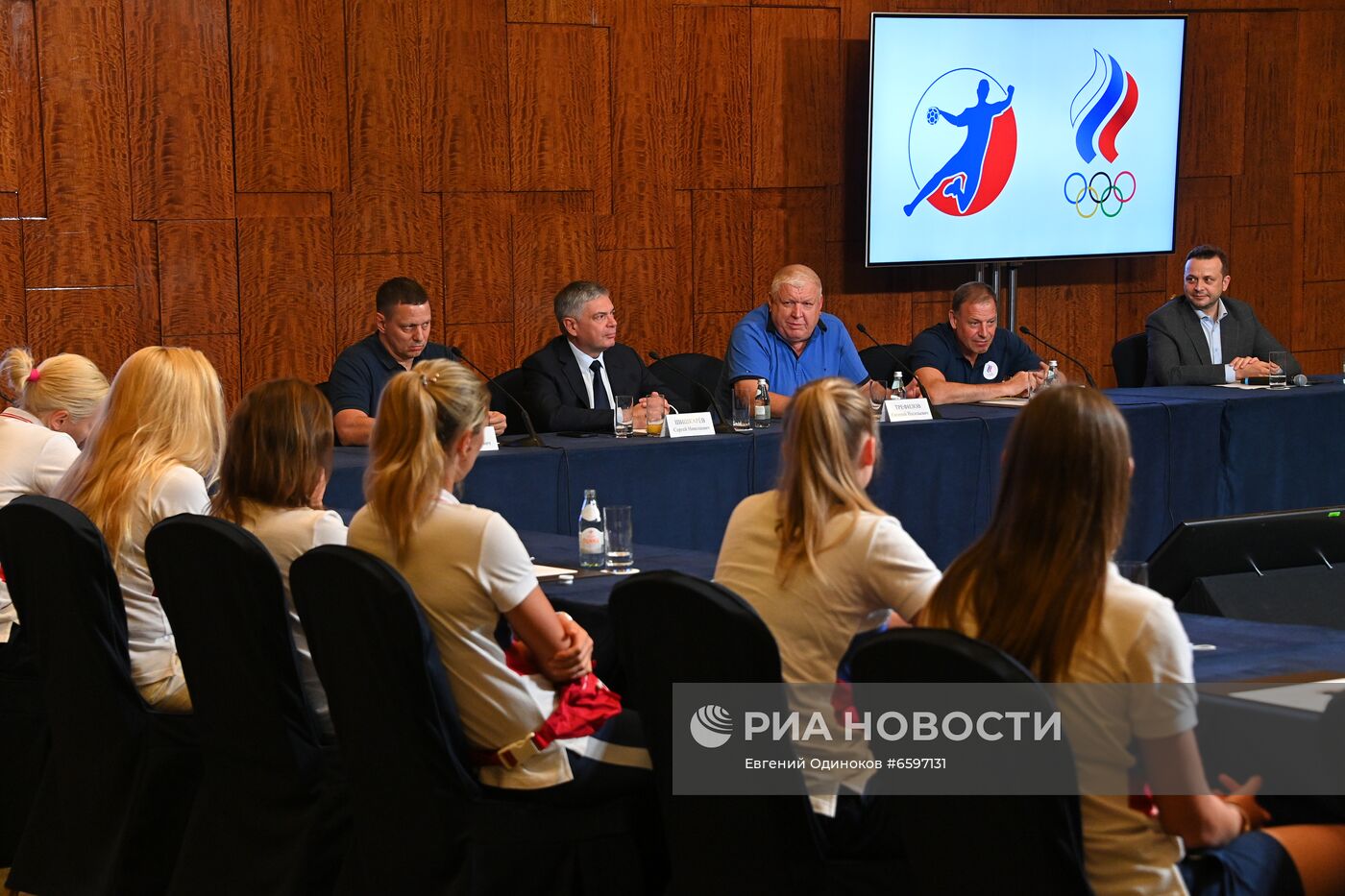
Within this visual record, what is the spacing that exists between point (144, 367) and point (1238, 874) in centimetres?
224

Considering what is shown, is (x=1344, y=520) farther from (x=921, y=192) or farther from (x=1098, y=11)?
(x=1098, y=11)

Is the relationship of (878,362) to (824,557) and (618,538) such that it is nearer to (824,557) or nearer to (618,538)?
(618,538)

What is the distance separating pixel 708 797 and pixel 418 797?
53 centimetres

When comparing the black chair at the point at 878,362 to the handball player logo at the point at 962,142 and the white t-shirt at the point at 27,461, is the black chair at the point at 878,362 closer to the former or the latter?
the handball player logo at the point at 962,142

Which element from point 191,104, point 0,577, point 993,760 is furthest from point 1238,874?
point 191,104

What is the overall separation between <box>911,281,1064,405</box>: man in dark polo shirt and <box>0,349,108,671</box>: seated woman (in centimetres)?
323

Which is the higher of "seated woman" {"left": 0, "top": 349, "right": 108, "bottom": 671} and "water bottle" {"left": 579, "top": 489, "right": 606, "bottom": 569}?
"seated woman" {"left": 0, "top": 349, "right": 108, "bottom": 671}

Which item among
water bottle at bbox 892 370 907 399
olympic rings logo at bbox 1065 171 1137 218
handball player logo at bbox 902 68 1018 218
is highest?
handball player logo at bbox 902 68 1018 218

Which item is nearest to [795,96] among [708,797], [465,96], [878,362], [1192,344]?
[878,362]

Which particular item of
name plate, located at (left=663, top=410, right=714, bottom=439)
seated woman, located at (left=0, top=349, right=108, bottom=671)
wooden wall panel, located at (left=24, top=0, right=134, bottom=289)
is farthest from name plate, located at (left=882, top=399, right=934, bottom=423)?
wooden wall panel, located at (left=24, top=0, right=134, bottom=289)

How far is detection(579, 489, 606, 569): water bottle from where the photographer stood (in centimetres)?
346

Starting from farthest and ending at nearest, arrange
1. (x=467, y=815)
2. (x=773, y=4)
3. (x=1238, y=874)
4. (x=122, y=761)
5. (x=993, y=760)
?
(x=773, y=4) → (x=122, y=761) → (x=467, y=815) → (x=1238, y=874) → (x=993, y=760)

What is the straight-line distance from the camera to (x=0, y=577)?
12.1 ft

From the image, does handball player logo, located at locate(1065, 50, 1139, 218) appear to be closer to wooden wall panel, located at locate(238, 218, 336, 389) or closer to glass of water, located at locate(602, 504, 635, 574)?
wooden wall panel, located at locate(238, 218, 336, 389)
